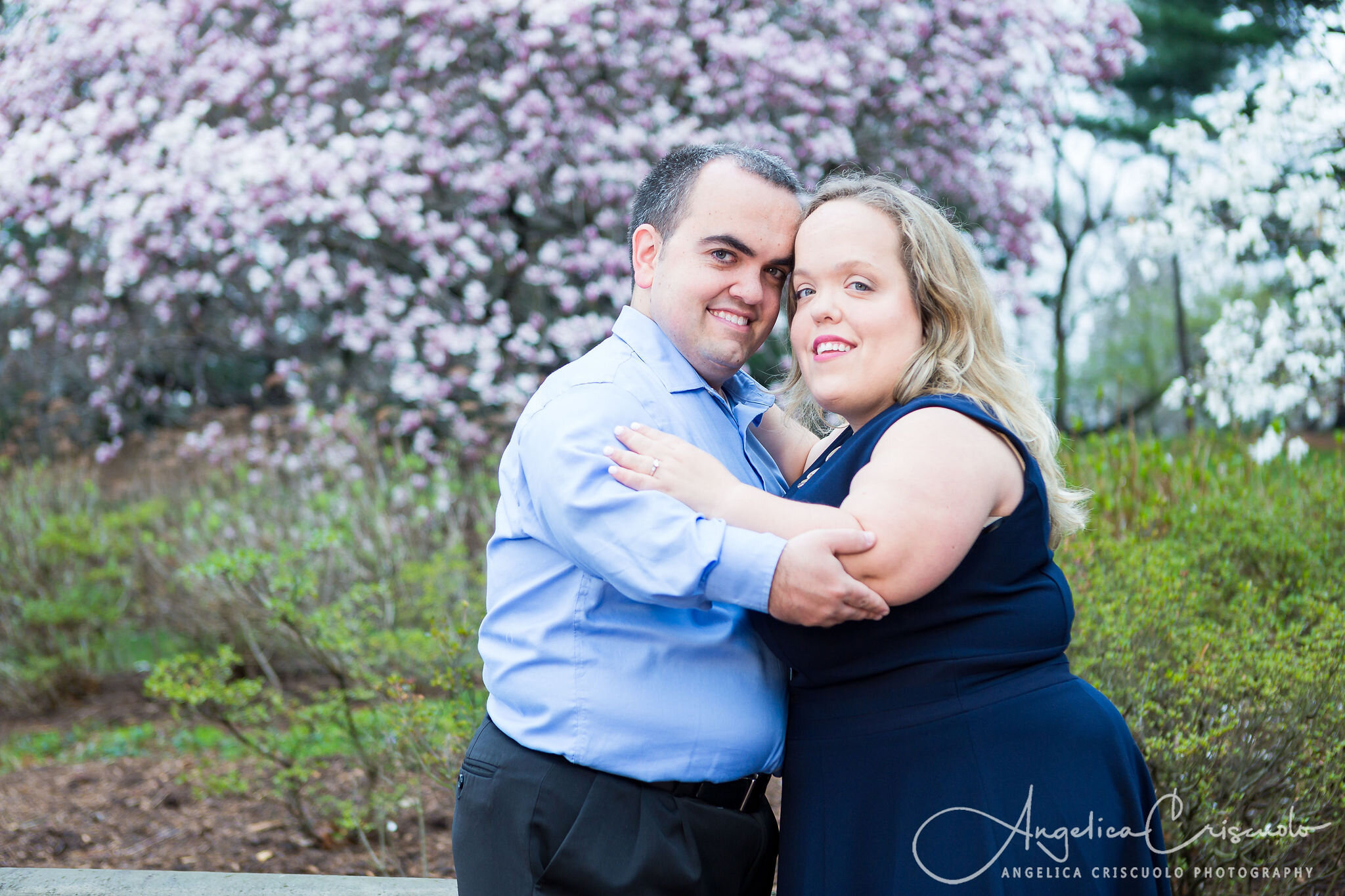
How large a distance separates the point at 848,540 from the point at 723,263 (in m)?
0.79

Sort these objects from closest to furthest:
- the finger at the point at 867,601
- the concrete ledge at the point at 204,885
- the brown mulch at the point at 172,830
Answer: the finger at the point at 867,601
the concrete ledge at the point at 204,885
the brown mulch at the point at 172,830

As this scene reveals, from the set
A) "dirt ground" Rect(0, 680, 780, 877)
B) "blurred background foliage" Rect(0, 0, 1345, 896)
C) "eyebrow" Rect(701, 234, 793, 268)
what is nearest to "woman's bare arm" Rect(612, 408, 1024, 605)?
"eyebrow" Rect(701, 234, 793, 268)

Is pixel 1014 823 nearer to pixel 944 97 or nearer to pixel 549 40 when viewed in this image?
pixel 549 40

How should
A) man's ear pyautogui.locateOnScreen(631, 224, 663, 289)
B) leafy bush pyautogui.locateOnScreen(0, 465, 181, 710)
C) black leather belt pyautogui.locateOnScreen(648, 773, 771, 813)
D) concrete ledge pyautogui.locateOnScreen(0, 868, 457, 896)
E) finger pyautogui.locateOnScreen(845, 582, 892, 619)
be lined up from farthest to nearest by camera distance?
leafy bush pyautogui.locateOnScreen(0, 465, 181, 710), concrete ledge pyautogui.locateOnScreen(0, 868, 457, 896), man's ear pyautogui.locateOnScreen(631, 224, 663, 289), black leather belt pyautogui.locateOnScreen(648, 773, 771, 813), finger pyautogui.locateOnScreen(845, 582, 892, 619)

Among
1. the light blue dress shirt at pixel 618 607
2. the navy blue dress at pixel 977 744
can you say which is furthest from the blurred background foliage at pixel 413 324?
the light blue dress shirt at pixel 618 607

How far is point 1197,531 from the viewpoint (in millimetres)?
4172

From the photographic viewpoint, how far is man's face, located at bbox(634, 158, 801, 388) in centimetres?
230

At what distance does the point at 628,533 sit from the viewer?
6.13 ft

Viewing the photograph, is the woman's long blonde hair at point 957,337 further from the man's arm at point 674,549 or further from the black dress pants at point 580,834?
the black dress pants at point 580,834

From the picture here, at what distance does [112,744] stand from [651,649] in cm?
434

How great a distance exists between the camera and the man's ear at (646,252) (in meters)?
2.42

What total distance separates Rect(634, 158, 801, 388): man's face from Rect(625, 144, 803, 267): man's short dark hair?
0.02 meters

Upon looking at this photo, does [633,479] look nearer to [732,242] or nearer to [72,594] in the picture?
[732,242]

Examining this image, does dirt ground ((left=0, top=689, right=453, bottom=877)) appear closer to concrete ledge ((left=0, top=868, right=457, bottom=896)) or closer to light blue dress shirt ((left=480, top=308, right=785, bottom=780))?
concrete ledge ((left=0, top=868, right=457, bottom=896))
